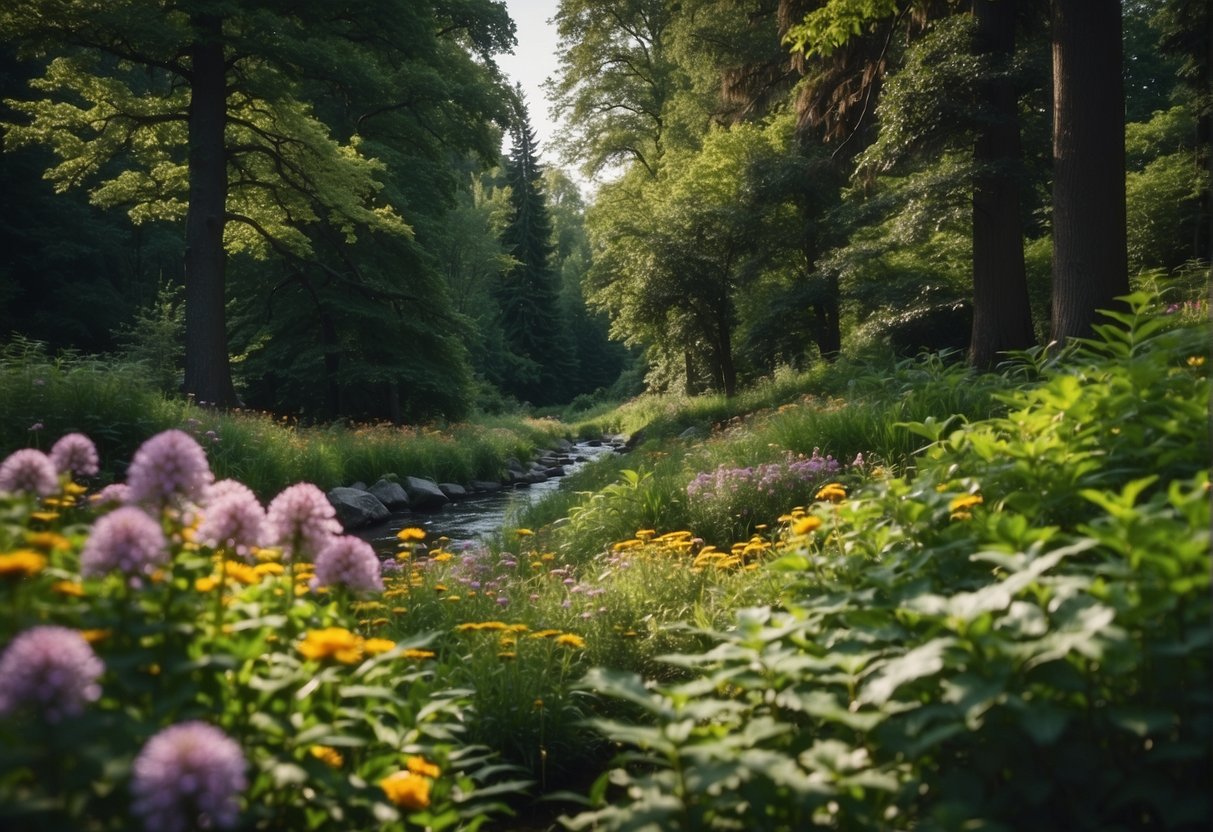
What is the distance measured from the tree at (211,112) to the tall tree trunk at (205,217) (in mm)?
18

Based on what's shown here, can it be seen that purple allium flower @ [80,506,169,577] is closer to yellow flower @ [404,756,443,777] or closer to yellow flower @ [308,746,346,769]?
yellow flower @ [308,746,346,769]

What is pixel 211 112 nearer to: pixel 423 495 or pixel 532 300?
pixel 423 495

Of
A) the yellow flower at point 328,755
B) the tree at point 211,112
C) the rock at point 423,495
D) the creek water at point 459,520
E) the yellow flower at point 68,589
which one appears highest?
the tree at point 211,112

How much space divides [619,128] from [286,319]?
16383mm

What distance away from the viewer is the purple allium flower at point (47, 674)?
51.0 inches

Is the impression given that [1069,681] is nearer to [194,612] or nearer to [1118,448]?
[1118,448]

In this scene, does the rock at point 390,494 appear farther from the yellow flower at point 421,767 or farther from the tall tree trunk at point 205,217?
the yellow flower at point 421,767

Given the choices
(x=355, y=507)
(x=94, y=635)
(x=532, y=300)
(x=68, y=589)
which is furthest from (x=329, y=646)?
(x=532, y=300)

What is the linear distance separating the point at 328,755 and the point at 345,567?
0.47 m

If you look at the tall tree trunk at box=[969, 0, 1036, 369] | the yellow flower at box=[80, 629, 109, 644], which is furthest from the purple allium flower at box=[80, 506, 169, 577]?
the tall tree trunk at box=[969, 0, 1036, 369]

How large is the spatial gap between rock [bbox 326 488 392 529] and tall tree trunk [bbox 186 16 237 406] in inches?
131

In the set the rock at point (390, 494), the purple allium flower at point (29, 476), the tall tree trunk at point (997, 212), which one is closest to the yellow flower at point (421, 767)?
the purple allium flower at point (29, 476)

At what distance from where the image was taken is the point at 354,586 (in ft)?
7.25

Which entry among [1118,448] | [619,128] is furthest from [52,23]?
[619,128]
